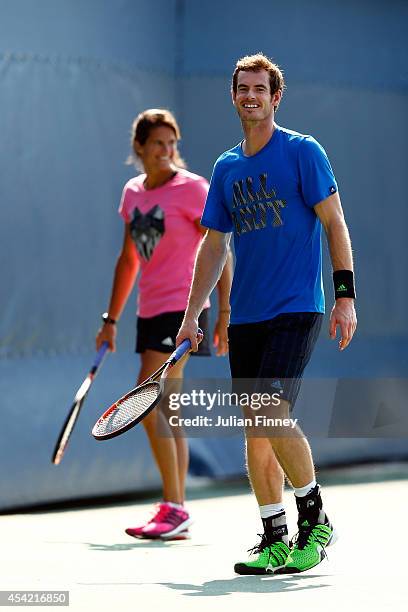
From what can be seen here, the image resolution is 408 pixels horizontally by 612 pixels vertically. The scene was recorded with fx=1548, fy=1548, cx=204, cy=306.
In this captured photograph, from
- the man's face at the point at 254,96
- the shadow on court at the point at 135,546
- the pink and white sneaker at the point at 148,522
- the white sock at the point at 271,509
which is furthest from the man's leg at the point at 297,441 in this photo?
the pink and white sneaker at the point at 148,522

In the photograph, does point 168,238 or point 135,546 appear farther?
point 168,238

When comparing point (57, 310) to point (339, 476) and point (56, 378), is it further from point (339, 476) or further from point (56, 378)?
point (339, 476)

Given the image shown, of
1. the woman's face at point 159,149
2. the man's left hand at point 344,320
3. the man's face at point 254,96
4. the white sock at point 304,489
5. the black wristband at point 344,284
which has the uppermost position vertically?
the man's face at point 254,96

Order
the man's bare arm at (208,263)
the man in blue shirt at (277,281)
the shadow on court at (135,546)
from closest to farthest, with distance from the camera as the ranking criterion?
the man in blue shirt at (277,281)
the man's bare arm at (208,263)
the shadow on court at (135,546)

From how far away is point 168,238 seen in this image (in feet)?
26.0

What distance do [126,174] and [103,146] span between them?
0.25 m

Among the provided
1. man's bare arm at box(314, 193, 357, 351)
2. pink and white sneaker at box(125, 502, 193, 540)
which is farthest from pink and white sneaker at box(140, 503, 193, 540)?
man's bare arm at box(314, 193, 357, 351)

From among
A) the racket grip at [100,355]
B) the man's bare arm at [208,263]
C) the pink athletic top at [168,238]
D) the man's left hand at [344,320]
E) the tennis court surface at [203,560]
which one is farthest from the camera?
the racket grip at [100,355]

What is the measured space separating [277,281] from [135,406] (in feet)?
2.60

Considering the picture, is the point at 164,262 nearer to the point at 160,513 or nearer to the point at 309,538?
the point at 160,513

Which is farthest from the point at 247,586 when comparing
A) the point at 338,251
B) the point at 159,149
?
the point at 159,149

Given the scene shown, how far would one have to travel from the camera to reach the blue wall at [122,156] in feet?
28.8

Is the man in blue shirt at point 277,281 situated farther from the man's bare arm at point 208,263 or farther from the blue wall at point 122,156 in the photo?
the blue wall at point 122,156

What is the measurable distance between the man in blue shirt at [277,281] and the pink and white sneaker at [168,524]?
1233 millimetres
